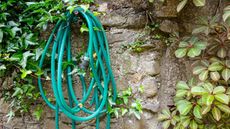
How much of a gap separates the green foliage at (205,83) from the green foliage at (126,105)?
5.9 inches

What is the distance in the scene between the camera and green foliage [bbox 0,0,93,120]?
124 cm

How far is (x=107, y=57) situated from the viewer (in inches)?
50.1

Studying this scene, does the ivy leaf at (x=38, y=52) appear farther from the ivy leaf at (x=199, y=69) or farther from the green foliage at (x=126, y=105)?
the ivy leaf at (x=199, y=69)

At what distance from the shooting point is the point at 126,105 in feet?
4.44

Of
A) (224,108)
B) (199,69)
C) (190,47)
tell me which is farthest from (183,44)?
(224,108)

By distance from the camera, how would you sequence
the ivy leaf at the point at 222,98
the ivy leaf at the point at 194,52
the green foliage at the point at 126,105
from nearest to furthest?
the ivy leaf at the point at 222,98
the ivy leaf at the point at 194,52
the green foliage at the point at 126,105

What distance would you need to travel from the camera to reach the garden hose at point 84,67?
1201mm

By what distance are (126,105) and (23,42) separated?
660 millimetres

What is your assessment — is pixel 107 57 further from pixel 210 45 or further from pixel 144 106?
pixel 210 45

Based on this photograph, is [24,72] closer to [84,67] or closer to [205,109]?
[84,67]

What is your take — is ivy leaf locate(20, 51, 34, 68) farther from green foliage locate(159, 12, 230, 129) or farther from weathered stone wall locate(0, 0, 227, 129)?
green foliage locate(159, 12, 230, 129)

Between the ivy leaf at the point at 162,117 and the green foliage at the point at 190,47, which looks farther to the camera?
the ivy leaf at the point at 162,117

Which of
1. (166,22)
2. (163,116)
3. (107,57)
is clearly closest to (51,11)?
(107,57)

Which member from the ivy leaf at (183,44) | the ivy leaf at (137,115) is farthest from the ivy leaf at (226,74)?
the ivy leaf at (137,115)
